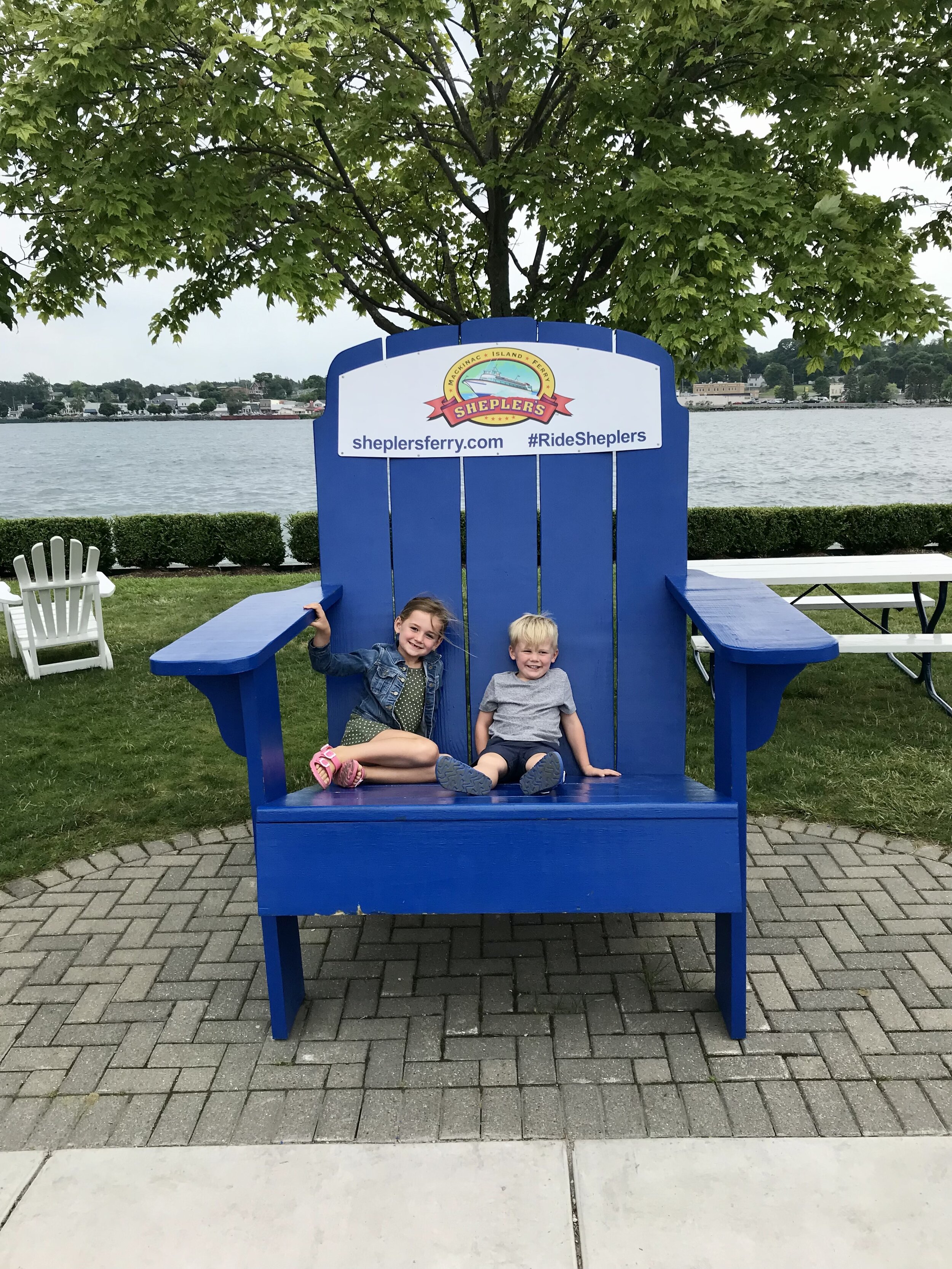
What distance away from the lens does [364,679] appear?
287 centimetres

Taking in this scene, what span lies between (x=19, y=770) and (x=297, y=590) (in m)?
2.28

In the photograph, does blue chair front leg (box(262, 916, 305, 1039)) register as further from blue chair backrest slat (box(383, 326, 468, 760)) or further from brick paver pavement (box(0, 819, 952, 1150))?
blue chair backrest slat (box(383, 326, 468, 760))

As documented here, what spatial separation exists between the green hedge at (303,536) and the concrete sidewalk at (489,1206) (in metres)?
9.25

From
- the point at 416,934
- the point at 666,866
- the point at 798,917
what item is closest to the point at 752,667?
the point at 666,866

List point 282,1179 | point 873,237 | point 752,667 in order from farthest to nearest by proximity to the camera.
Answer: point 873,237 < point 752,667 < point 282,1179

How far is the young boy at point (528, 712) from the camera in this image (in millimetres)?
2697

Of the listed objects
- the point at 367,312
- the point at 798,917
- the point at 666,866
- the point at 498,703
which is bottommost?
the point at 798,917

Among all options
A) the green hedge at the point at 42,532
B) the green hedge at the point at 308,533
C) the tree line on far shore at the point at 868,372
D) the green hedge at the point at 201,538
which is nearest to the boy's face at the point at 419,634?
the tree line on far shore at the point at 868,372

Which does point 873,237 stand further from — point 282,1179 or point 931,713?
point 282,1179

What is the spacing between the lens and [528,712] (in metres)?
2.74

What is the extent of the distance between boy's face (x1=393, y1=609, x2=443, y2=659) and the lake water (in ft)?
28.0

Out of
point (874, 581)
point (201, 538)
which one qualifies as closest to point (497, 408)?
point (874, 581)

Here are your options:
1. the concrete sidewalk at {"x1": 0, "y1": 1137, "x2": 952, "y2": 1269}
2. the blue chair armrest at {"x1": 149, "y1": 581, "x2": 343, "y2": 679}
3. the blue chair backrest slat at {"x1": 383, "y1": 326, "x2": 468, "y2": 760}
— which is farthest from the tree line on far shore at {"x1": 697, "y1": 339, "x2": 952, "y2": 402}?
the concrete sidewalk at {"x1": 0, "y1": 1137, "x2": 952, "y2": 1269}

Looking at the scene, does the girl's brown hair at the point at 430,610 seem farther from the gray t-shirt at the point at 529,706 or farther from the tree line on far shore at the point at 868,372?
the tree line on far shore at the point at 868,372
